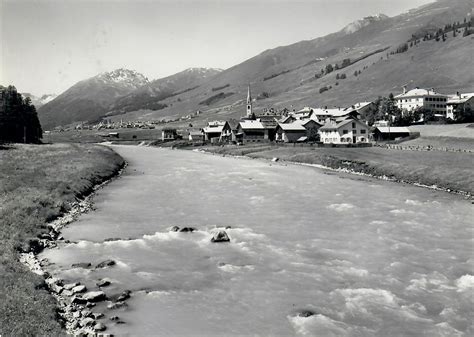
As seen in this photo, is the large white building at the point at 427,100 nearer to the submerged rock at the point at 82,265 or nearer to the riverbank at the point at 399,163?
the riverbank at the point at 399,163

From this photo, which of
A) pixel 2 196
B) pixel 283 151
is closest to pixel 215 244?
pixel 2 196

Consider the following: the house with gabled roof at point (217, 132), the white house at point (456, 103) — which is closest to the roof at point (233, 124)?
the house with gabled roof at point (217, 132)

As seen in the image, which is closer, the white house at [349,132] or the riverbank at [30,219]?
the riverbank at [30,219]

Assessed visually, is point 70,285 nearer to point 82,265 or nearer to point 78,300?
point 78,300

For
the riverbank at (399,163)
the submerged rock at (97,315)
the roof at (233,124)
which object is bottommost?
the submerged rock at (97,315)

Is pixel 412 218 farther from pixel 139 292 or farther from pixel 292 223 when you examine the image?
pixel 139 292

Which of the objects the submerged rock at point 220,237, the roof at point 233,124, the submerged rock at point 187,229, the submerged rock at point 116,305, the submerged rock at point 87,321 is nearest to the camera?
the submerged rock at point 87,321

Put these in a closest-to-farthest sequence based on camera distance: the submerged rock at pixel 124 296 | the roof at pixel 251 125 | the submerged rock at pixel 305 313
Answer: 1. the submerged rock at pixel 305 313
2. the submerged rock at pixel 124 296
3. the roof at pixel 251 125

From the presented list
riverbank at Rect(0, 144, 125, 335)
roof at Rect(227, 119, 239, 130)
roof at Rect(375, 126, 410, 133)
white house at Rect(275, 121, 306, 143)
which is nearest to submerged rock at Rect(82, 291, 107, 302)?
riverbank at Rect(0, 144, 125, 335)
